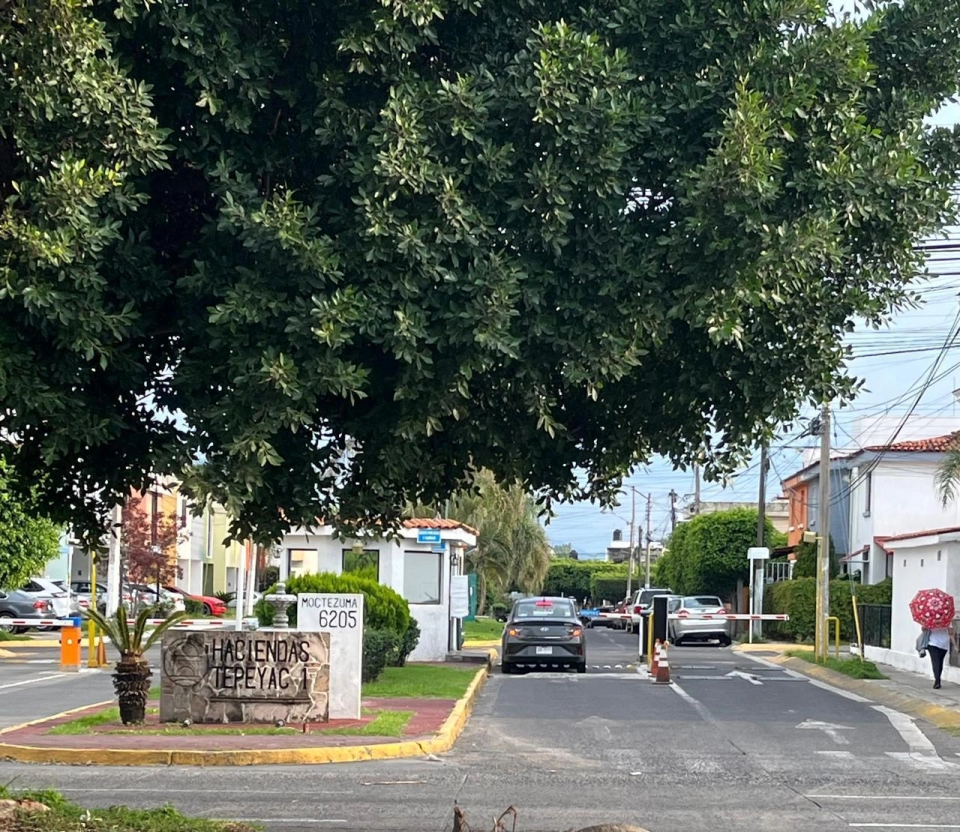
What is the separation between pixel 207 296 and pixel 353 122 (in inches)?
47.2

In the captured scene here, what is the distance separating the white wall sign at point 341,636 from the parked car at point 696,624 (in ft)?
92.9

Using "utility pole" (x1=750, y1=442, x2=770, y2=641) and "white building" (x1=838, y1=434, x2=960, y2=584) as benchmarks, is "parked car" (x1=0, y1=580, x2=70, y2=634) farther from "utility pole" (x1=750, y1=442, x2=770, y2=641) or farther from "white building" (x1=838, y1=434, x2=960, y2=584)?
"white building" (x1=838, y1=434, x2=960, y2=584)

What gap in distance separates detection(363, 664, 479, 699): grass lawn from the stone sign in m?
4.23

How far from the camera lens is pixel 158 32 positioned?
7215 mm

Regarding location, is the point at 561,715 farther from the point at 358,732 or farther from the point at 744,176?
the point at 744,176

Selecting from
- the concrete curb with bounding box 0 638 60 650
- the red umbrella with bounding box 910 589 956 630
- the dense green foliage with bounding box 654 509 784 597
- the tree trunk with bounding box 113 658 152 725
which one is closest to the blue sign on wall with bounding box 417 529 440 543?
the red umbrella with bounding box 910 589 956 630

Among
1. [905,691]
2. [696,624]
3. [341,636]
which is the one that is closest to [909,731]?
[905,691]

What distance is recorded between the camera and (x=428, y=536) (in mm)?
30078

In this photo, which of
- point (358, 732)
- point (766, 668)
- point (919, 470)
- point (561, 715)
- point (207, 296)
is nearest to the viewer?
point (207, 296)

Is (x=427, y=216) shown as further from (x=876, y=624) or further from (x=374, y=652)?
(x=876, y=624)

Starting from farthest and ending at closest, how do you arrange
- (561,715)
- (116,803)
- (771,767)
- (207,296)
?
(561,715)
(771,767)
(116,803)
(207,296)

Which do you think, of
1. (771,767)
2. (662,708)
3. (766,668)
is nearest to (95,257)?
(771,767)

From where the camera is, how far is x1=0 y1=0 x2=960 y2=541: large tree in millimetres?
6805

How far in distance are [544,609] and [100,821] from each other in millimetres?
22563
